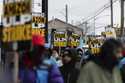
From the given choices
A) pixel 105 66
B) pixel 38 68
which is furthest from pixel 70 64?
pixel 105 66

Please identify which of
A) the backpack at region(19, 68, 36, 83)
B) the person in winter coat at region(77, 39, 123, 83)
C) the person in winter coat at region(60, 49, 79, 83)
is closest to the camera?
the person in winter coat at region(77, 39, 123, 83)

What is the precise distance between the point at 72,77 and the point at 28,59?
13.2ft

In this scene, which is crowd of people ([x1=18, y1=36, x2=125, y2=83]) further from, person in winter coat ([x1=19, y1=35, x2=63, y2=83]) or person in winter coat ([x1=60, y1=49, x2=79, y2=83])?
person in winter coat ([x1=60, y1=49, x2=79, y2=83])

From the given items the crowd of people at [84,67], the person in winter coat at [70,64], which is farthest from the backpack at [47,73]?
the person in winter coat at [70,64]

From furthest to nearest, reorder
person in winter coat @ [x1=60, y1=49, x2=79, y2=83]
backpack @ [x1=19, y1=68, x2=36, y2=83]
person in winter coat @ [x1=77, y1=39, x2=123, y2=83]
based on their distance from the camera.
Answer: person in winter coat @ [x1=60, y1=49, x2=79, y2=83]
backpack @ [x1=19, y1=68, x2=36, y2=83]
person in winter coat @ [x1=77, y1=39, x2=123, y2=83]

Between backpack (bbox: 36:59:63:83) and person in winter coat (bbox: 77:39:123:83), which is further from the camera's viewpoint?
backpack (bbox: 36:59:63:83)

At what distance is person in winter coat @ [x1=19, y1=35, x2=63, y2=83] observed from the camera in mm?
7062

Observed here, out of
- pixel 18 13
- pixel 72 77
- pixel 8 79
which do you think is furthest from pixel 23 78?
pixel 72 77

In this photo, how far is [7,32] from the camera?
7230mm

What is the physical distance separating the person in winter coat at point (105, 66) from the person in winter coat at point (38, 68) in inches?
16.8

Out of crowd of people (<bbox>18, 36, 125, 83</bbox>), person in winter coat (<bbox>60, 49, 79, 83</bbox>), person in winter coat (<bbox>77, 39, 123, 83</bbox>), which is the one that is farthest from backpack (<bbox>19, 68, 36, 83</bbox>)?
person in winter coat (<bbox>60, 49, 79, 83</bbox>)

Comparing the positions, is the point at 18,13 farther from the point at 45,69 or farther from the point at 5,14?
the point at 45,69

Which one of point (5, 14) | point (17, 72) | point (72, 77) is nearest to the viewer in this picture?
point (17, 72)

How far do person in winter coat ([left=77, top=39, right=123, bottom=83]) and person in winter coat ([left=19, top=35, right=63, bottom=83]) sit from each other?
43 cm
